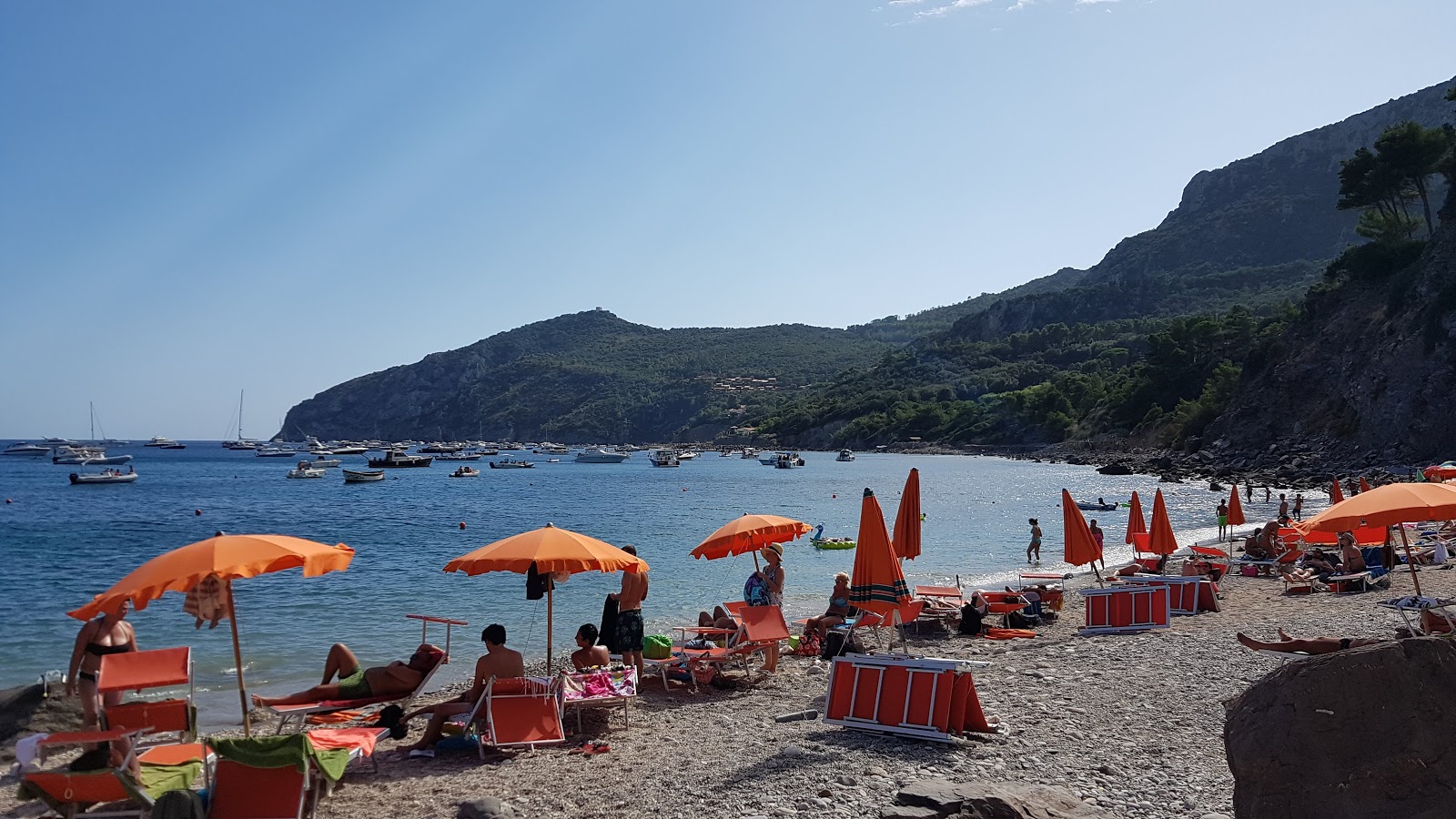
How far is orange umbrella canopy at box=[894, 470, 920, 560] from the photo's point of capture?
10.8m

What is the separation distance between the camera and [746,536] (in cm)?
1192

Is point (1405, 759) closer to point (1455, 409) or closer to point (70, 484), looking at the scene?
point (1455, 409)

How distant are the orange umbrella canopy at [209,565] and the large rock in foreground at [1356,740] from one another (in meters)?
5.87

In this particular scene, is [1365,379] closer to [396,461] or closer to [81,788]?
[81,788]

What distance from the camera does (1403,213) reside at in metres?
61.5

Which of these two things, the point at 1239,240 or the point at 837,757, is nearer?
the point at 837,757

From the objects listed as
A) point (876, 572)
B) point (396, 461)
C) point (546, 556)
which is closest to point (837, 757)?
Result: point (876, 572)

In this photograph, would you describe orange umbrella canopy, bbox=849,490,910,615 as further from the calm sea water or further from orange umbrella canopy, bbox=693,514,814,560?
the calm sea water

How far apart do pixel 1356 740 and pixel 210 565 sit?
23.6ft

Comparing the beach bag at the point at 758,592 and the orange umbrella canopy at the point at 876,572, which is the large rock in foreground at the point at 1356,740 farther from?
the beach bag at the point at 758,592

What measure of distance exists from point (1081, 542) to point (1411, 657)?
9.42m

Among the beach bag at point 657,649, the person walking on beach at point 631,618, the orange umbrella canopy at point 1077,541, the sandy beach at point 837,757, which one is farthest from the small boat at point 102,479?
the orange umbrella canopy at point 1077,541

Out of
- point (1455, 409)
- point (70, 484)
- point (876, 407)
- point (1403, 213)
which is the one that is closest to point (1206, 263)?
point (876, 407)

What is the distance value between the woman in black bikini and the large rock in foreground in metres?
7.73
